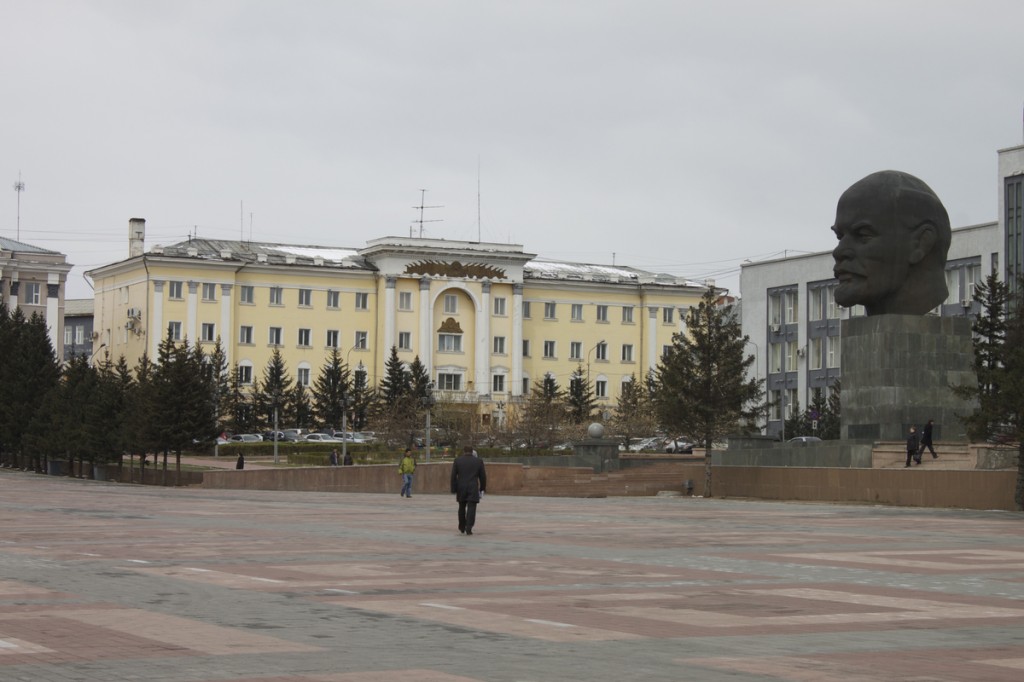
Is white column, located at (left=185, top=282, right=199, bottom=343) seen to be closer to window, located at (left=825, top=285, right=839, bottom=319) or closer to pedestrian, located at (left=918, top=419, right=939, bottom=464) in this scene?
window, located at (left=825, top=285, right=839, bottom=319)

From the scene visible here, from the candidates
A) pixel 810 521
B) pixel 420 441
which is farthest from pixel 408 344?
pixel 810 521

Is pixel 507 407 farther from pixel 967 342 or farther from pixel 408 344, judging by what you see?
pixel 967 342

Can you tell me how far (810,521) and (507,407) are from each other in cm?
8256

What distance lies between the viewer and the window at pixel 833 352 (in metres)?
94.2

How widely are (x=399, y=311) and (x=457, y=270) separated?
5.65 m

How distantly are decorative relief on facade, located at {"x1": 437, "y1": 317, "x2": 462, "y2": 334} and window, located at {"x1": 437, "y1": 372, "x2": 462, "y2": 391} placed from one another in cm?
333

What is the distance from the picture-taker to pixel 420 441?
86.0 m

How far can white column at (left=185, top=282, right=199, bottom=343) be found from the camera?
11106 centimetres

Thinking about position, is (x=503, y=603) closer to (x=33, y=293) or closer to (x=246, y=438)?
(x=246, y=438)

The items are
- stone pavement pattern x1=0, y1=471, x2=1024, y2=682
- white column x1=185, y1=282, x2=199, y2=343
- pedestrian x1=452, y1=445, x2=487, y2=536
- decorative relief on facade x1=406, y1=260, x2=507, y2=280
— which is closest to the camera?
stone pavement pattern x1=0, y1=471, x2=1024, y2=682

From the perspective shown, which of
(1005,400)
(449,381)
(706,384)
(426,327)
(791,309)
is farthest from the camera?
(449,381)

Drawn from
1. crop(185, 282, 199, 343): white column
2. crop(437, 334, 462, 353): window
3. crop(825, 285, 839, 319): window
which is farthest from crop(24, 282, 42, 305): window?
crop(825, 285, 839, 319): window

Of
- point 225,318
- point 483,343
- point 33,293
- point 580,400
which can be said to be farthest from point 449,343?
point 33,293

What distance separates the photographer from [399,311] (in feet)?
387
